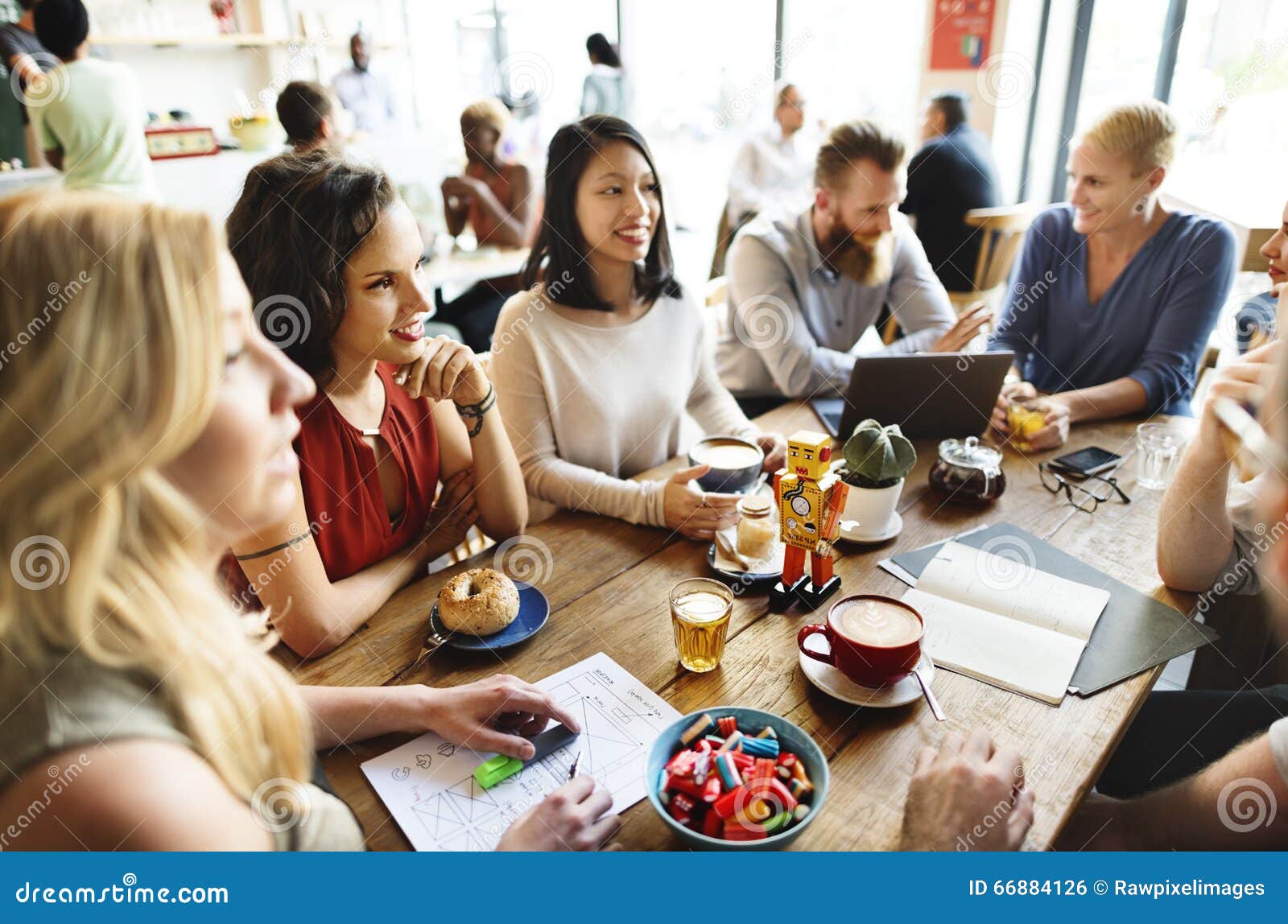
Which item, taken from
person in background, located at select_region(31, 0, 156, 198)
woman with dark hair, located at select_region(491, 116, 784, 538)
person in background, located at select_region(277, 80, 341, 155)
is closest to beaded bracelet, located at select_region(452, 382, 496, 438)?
woman with dark hair, located at select_region(491, 116, 784, 538)

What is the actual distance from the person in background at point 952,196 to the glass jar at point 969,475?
110 inches

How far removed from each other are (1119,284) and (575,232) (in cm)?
152

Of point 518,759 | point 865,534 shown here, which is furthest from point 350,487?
point 865,534

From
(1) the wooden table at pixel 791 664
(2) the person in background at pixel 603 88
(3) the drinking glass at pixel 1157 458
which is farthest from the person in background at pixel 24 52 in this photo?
(3) the drinking glass at pixel 1157 458

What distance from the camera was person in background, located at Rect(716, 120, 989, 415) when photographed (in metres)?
2.36

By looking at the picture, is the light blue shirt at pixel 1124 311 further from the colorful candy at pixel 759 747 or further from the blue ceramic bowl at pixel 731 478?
the colorful candy at pixel 759 747

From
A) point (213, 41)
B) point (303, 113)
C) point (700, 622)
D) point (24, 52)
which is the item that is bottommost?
point (700, 622)

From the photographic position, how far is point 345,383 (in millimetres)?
1487

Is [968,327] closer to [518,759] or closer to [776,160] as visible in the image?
[518,759]

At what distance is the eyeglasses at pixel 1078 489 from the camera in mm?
1612

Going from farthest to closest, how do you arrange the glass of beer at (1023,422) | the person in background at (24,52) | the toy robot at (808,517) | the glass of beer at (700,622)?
the person in background at (24,52)
the glass of beer at (1023,422)
the toy robot at (808,517)
the glass of beer at (700,622)

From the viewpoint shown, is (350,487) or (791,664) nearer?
(791,664)

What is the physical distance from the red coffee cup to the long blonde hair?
2.31 ft
